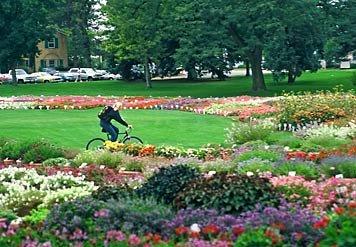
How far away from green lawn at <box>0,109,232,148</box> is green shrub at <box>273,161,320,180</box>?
22.1ft

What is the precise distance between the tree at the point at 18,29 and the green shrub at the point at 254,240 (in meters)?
48.2

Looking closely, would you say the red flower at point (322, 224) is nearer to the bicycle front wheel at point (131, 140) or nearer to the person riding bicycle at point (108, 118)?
the person riding bicycle at point (108, 118)

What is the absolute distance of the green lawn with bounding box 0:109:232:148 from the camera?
20250mm

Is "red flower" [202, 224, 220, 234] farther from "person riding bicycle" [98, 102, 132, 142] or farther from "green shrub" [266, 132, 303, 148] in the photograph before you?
"person riding bicycle" [98, 102, 132, 142]

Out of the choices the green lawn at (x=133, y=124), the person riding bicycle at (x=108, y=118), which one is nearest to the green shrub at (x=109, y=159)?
the person riding bicycle at (x=108, y=118)

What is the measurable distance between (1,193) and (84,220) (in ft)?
12.2

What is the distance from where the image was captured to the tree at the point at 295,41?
38.8 metres

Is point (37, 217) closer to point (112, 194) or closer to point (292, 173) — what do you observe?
point (112, 194)

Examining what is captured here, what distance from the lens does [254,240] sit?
6.16m

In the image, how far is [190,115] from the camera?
2795cm

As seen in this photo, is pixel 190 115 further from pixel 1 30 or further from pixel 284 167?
pixel 1 30

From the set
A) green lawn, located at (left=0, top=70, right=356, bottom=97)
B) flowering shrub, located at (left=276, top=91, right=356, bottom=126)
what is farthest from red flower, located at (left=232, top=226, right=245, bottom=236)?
green lawn, located at (left=0, top=70, right=356, bottom=97)

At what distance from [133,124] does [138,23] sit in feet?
76.8

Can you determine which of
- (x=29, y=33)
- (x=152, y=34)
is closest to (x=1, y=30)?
(x=29, y=33)
